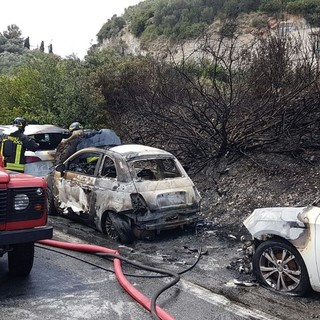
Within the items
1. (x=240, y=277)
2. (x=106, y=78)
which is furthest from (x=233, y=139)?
(x=106, y=78)

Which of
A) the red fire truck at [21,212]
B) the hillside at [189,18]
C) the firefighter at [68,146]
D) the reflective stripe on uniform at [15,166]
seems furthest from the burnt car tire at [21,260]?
the hillside at [189,18]

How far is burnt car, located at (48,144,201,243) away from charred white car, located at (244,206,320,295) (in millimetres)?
1877

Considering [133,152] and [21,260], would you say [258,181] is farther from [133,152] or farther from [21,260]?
[21,260]

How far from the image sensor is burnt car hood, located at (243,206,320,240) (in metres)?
5.31

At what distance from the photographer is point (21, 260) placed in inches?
226

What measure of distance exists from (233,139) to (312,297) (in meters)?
6.05

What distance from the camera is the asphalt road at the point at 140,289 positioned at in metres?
4.91

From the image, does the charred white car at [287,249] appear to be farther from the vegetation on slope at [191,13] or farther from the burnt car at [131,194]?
the vegetation on slope at [191,13]

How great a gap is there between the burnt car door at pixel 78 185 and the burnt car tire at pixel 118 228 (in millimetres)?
468

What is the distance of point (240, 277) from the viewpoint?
240 inches

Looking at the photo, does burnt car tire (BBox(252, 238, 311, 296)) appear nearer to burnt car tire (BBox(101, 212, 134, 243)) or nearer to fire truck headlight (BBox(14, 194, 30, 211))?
burnt car tire (BBox(101, 212, 134, 243))

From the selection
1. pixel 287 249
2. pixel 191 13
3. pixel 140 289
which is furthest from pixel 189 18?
pixel 140 289

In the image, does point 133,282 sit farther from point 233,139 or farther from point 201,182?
point 233,139

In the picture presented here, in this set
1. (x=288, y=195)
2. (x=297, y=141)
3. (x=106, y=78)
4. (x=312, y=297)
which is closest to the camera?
(x=312, y=297)
